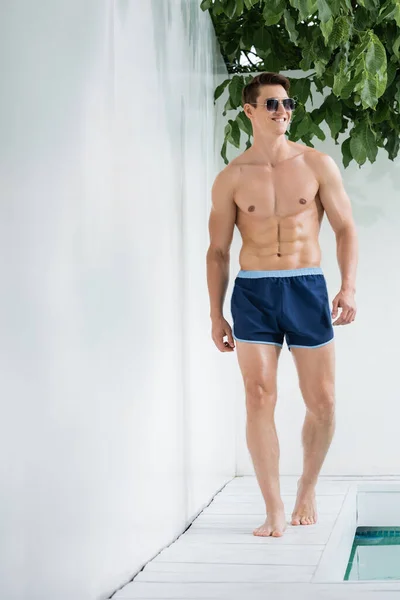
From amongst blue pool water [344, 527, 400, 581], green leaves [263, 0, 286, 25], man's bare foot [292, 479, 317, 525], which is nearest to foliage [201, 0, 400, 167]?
green leaves [263, 0, 286, 25]

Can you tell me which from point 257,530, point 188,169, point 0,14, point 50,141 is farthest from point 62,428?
point 188,169

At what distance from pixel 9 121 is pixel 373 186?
11.7 feet

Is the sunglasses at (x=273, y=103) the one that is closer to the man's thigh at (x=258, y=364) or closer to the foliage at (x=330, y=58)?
the foliage at (x=330, y=58)

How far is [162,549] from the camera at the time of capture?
3.29m

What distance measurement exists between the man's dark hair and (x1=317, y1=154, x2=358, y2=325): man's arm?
0.89ft

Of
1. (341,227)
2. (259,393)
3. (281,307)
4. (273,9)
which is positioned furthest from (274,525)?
(273,9)

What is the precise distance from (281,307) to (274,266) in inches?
5.2

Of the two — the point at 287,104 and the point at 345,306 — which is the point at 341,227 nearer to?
the point at 345,306

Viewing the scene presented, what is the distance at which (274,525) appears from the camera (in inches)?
135

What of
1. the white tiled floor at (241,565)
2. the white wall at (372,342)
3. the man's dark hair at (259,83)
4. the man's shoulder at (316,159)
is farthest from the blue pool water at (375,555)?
the man's dark hair at (259,83)

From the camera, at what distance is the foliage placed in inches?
130

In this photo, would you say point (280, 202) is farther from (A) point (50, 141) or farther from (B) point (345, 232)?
(A) point (50, 141)

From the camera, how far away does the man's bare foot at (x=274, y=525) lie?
3412 millimetres

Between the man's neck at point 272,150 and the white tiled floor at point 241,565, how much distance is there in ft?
Result: 3.90
